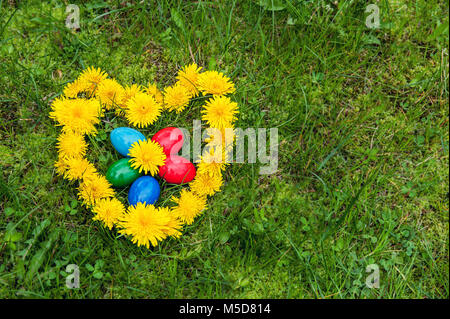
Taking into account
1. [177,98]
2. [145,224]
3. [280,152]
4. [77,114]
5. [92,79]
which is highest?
[92,79]

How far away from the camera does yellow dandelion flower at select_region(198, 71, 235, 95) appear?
2371 millimetres

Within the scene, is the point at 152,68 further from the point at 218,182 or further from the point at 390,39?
the point at 390,39

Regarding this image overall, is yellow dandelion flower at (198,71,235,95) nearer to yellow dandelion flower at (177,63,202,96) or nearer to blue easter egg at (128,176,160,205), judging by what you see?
yellow dandelion flower at (177,63,202,96)

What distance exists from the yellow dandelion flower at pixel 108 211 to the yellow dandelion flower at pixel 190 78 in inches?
33.4

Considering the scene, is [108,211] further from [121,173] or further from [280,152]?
[280,152]

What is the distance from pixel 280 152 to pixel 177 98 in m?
0.76

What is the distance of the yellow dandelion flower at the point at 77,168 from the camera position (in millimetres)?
2186

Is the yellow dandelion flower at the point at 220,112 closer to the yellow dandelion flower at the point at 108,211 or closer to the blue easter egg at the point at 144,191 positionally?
Result: the blue easter egg at the point at 144,191

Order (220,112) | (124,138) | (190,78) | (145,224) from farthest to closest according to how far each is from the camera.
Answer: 1. (190,78)
2. (220,112)
3. (124,138)
4. (145,224)

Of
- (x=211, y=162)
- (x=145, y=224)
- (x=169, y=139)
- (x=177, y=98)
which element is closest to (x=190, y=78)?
(x=177, y=98)

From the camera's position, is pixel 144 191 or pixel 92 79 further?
pixel 92 79

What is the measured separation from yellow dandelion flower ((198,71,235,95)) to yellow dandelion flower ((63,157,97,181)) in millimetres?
843

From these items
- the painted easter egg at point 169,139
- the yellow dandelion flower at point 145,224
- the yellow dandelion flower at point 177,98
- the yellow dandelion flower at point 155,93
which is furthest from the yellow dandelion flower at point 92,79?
the yellow dandelion flower at point 145,224

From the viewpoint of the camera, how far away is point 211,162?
7.36ft
